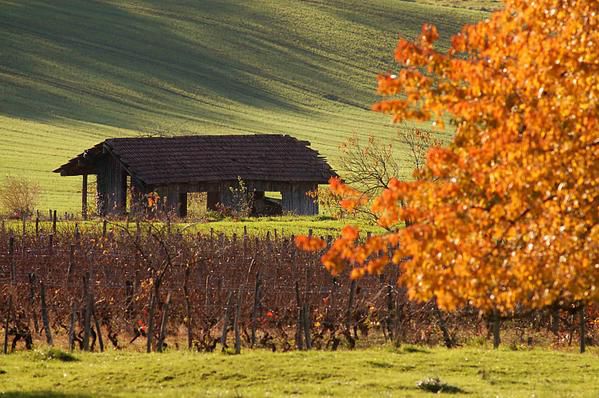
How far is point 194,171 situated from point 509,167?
45561 millimetres

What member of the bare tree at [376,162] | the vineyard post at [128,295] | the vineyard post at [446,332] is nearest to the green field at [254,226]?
the bare tree at [376,162]

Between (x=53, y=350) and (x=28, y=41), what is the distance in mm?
95503

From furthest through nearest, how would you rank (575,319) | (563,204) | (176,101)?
(176,101) → (575,319) → (563,204)

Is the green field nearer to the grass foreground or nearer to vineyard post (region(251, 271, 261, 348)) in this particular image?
vineyard post (region(251, 271, 261, 348))

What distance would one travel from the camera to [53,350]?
846 inches

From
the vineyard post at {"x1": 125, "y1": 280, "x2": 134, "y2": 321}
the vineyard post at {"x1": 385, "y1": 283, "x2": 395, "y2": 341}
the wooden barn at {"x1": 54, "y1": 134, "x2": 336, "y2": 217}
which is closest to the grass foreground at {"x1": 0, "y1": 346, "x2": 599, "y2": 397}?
the vineyard post at {"x1": 385, "y1": 283, "x2": 395, "y2": 341}

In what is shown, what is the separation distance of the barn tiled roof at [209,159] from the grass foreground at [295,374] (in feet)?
114

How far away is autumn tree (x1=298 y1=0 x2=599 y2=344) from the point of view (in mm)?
12852

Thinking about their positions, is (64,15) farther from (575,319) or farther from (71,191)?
(575,319)

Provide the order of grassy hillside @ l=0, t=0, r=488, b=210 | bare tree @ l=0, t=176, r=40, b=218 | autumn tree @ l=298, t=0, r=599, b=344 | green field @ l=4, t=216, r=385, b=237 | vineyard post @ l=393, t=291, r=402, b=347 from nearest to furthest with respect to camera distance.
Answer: autumn tree @ l=298, t=0, r=599, b=344, vineyard post @ l=393, t=291, r=402, b=347, green field @ l=4, t=216, r=385, b=237, bare tree @ l=0, t=176, r=40, b=218, grassy hillside @ l=0, t=0, r=488, b=210

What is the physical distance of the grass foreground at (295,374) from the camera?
18.4 m

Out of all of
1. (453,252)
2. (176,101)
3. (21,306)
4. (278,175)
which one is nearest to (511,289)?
(453,252)

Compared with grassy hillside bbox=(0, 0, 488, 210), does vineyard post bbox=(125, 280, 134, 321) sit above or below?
below

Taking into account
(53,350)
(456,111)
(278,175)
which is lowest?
(53,350)
